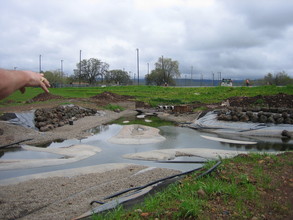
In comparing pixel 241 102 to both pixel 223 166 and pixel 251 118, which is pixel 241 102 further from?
pixel 223 166

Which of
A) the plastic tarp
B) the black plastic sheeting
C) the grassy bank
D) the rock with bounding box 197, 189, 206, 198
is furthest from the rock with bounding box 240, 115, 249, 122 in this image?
the rock with bounding box 197, 189, 206, 198

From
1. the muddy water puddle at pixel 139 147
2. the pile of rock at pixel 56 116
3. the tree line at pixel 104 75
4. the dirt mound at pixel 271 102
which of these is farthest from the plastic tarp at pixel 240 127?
the tree line at pixel 104 75

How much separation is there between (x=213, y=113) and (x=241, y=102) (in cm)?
738

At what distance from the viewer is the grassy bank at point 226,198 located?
13.7ft

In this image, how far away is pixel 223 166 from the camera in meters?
6.41

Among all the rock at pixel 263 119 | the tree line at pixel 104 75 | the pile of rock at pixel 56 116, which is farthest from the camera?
the tree line at pixel 104 75

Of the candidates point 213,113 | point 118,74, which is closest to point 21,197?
point 213,113

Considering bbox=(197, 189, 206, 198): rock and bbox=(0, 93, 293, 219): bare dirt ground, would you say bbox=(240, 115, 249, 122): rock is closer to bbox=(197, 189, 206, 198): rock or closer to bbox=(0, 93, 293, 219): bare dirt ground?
bbox=(0, 93, 293, 219): bare dirt ground

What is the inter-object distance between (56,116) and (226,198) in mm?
15869

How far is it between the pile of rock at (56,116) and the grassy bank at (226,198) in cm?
1191

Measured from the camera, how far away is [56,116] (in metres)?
18.9

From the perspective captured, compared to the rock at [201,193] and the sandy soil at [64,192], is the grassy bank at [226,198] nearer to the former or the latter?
the rock at [201,193]

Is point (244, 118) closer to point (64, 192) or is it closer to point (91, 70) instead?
point (64, 192)

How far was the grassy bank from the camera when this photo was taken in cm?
416
